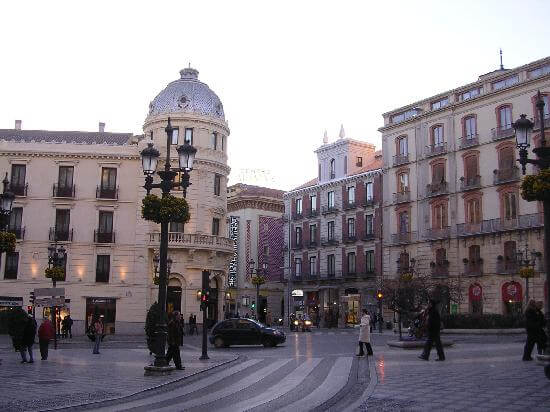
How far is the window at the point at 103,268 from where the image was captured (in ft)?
151

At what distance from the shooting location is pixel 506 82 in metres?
46.9

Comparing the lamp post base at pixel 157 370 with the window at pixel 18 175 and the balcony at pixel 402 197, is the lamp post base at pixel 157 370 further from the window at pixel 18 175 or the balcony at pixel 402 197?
the balcony at pixel 402 197

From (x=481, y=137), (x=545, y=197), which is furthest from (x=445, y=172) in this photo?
(x=545, y=197)

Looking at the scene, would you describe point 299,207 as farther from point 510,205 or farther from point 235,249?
point 510,205

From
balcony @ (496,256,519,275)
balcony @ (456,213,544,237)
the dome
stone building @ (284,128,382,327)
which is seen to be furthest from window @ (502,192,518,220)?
the dome

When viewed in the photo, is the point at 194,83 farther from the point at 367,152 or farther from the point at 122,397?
the point at 122,397

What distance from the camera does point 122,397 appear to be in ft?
40.8

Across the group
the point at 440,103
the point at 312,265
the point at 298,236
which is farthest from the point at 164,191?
the point at 298,236

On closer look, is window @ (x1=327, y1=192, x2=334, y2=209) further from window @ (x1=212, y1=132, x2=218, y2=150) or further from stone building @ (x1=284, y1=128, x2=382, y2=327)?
window @ (x1=212, y1=132, x2=218, y2=150)

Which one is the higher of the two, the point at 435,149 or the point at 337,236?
the point at 435,149

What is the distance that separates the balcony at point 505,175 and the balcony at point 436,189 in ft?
14.7

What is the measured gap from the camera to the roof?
51.7 metres

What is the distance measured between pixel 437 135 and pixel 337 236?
1519 cm

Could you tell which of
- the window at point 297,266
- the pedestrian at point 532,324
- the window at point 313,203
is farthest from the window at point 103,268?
the pedestrian at point 532,324
